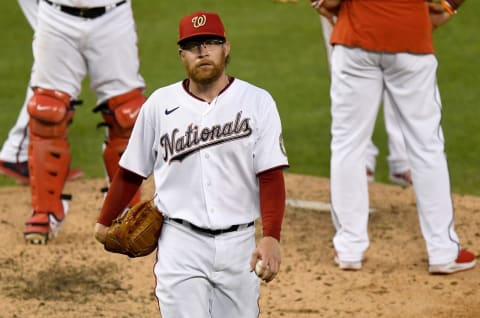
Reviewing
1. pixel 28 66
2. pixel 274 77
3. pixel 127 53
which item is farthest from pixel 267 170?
pixel 28 66

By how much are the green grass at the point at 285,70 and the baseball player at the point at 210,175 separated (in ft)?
14.6

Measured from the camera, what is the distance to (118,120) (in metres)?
7.91

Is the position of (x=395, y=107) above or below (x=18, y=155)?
above

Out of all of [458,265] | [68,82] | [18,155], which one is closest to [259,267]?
[458,265]

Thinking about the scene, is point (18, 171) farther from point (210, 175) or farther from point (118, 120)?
point (210, 175)

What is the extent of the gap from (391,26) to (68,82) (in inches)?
81.0

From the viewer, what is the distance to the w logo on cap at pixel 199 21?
5.18m

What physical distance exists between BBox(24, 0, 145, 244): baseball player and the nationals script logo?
2.70 metres

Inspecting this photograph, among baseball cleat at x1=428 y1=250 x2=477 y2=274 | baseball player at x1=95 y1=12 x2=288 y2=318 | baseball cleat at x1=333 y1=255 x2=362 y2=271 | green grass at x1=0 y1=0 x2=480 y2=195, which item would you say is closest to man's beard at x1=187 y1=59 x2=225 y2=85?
baseball player at x1=95 y1=12 x2=288 y2=318

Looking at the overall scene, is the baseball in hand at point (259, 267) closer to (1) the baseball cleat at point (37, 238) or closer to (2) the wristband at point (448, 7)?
(2) the wristband at point (448, 7)

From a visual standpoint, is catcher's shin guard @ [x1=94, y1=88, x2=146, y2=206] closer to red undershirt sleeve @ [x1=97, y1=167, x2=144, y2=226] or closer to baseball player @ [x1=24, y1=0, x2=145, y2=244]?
baseball player @ [x1=24, y1=0, x2=145, y2=244]

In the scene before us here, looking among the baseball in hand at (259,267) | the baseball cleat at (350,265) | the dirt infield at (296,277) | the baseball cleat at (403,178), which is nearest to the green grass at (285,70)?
the baseball cleat at (403,178)

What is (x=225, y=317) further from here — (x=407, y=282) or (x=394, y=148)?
(x=394, y=148)

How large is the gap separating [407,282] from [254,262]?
2.60 metres
